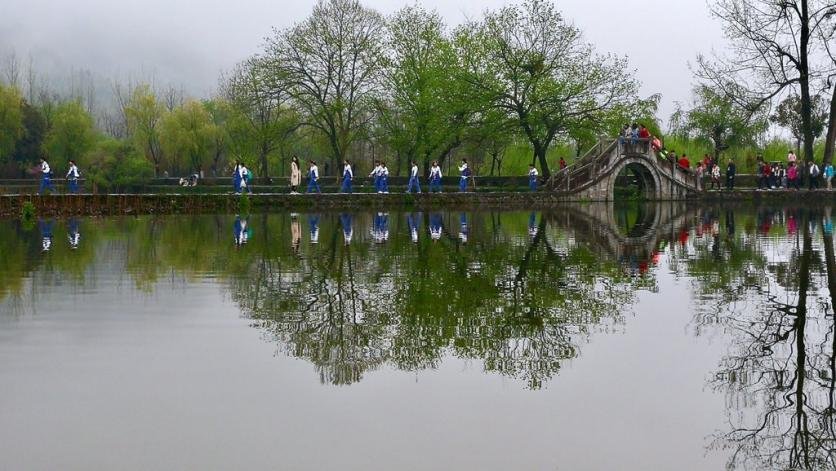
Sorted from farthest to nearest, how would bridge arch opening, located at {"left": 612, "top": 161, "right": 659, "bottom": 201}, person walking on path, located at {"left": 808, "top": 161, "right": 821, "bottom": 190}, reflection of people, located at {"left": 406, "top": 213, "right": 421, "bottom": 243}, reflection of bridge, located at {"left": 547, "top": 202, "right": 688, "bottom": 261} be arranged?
bridge arch opening, located at {"left": 612, "top": 161, "right": 659, "bottom": 201}, person walking on path, located at {"left": 808, "top": 161, "right": 821, "bottom": 190}, reflection of people, located at {"left": 406, "top": 213, "right": 421, "bottom": 243}, reflection of bridge, located at {"left": 547, "top": 202, "right": 688, "bottom": 261}

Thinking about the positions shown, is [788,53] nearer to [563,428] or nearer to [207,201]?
[207,201]

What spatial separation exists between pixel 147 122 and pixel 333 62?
1250 inches

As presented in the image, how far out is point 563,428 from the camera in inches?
237

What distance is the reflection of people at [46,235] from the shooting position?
20.4 meters

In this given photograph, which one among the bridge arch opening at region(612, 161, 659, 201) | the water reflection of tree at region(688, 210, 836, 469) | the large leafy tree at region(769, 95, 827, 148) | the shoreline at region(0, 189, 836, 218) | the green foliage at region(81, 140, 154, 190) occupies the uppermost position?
the large leafy tree at region(769, 95, 827, 148)

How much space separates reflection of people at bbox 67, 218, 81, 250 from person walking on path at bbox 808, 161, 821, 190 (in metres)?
39.7

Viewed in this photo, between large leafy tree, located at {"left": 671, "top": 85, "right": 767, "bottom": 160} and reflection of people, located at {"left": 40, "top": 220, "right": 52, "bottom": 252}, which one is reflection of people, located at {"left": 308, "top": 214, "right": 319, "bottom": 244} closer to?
reflection of people, located at {"left": 40, "top": 220, "right": 52, "bottom": 252}

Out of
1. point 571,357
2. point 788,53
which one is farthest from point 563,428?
point 788,53

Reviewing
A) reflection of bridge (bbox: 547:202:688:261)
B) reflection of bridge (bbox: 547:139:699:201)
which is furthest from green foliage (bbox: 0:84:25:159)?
reflection of bridge (bbox: 547:202:688:261)

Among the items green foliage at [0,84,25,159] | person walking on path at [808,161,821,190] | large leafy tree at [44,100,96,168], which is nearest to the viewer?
person walking on path at [808,161,821,190]

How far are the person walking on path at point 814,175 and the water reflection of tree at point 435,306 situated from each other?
35.8 metres

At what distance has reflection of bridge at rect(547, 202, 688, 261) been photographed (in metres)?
19.2

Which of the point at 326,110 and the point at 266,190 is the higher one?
the point at 326,110

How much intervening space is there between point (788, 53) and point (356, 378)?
45.6 meters
